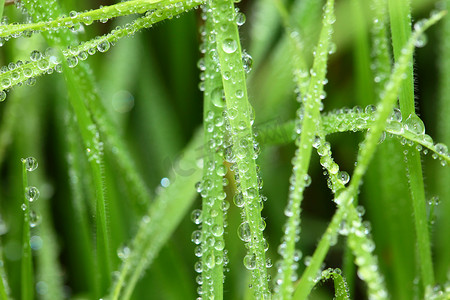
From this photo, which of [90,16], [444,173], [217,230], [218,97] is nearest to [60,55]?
[90,16]

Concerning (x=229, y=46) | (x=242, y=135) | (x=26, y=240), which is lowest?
(x=26, y=240)

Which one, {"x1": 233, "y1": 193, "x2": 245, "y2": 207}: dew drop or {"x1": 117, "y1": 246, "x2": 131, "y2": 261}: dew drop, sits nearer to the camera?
{"x1": 233, "y1": 193, "x2": 245, "y2": 207}: dew drop

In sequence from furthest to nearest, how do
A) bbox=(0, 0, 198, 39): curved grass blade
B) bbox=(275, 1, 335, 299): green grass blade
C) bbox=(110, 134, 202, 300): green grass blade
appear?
bbox=(110, 134, 202, 300): green grass blade < bbox=(0, 0, 198, 39): curved grass blade < bbox=(275, 1, 335, 299): green grass blade

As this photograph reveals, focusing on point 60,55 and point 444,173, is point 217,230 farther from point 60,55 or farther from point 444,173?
point 444,173

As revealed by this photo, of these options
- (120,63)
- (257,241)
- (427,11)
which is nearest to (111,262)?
(257,241)

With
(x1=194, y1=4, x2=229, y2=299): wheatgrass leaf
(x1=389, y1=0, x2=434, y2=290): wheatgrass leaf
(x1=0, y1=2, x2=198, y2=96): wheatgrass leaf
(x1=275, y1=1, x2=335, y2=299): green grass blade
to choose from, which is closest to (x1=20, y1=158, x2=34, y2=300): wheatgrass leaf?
(x1=0, y1=2, x2=198, y2=96): wheatgrass leaf

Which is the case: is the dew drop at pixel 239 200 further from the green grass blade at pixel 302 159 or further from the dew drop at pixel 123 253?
the dew drop at pixel 123 253

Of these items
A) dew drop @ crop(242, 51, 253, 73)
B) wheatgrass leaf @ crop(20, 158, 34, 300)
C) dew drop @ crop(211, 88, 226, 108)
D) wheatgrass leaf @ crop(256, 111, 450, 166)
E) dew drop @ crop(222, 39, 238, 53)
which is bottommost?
wheatgrass leaf @ crop(20, 158, 34, 300)

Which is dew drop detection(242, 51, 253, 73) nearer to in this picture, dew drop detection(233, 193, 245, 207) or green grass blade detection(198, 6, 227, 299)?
green grass blade detection(198, 6, 227, 299)
